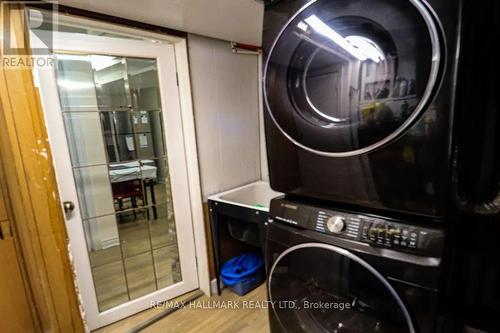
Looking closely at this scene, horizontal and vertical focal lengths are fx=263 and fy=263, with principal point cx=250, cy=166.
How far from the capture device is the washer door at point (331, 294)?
0.85 m

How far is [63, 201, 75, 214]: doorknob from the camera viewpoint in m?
1.59

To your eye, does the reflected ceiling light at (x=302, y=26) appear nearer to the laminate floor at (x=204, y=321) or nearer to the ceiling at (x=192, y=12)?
the ceiling at (x=192, y=12)

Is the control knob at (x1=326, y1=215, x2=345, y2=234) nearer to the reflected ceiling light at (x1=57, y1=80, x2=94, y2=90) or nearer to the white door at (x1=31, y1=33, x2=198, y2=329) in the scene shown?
the white door at (x1=31, y1=33, x2=198, y2=329)

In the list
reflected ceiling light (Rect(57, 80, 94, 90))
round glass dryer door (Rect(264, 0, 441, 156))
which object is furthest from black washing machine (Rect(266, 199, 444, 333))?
reflected ceiling light (Rect(57, 80, 94, 90))

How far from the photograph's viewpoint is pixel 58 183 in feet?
5.04

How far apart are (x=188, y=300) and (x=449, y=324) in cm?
180

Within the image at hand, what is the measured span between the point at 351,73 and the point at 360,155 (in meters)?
0.26

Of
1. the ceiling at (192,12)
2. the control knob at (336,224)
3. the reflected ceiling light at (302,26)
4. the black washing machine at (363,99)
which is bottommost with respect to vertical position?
the control knob at (336,224)

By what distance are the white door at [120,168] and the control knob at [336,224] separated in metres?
1.34

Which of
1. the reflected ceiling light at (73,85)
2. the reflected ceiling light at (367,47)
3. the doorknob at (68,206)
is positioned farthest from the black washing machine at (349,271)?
the reflected ceiling light at (73,85)

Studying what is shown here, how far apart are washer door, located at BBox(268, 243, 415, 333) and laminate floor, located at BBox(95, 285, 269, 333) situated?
0.82m

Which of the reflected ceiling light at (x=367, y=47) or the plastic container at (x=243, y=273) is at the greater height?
the reflected ceiling light at (x=367, y=47)

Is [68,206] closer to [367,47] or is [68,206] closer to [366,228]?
[366,228]

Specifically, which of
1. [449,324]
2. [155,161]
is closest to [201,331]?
[155,161]
